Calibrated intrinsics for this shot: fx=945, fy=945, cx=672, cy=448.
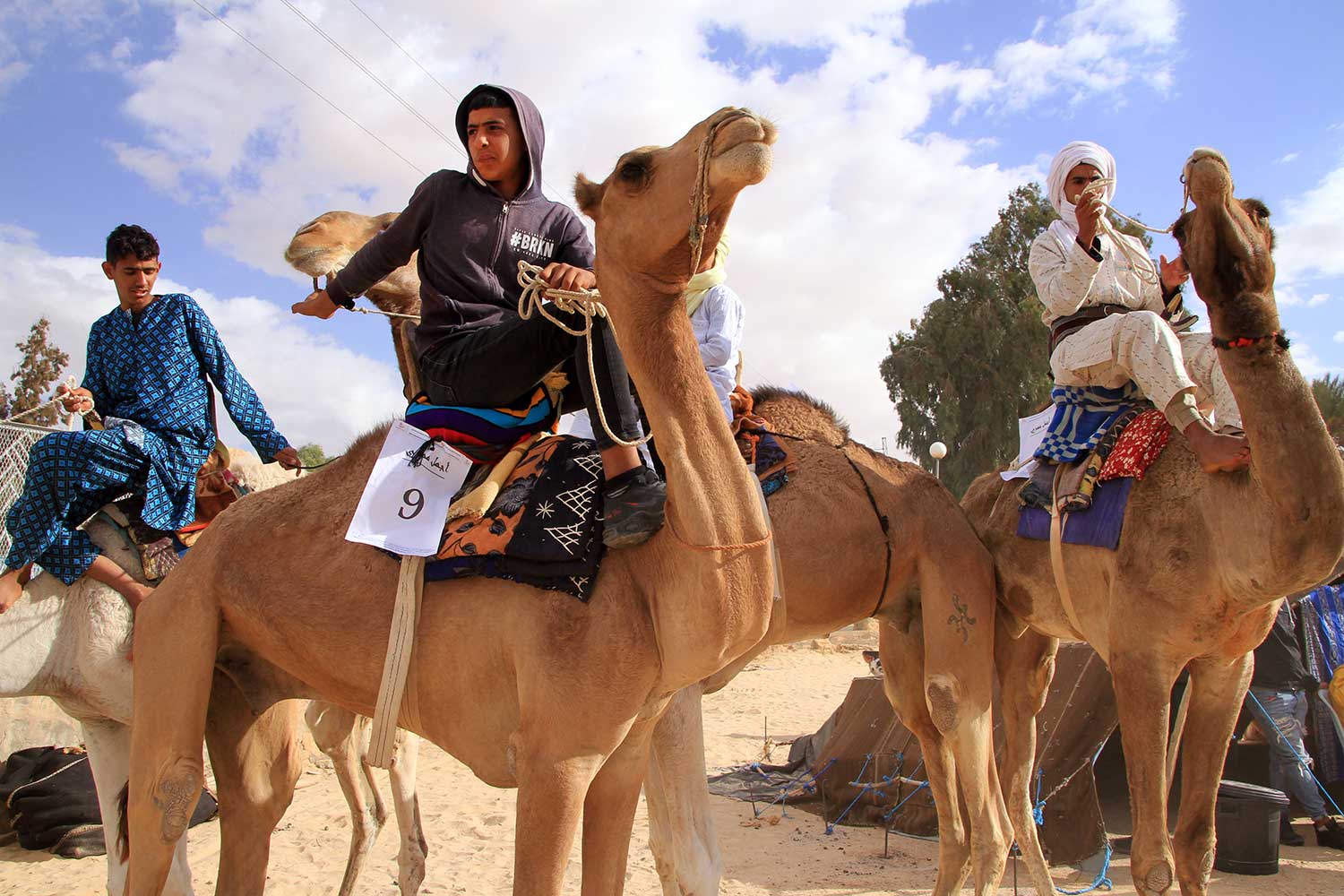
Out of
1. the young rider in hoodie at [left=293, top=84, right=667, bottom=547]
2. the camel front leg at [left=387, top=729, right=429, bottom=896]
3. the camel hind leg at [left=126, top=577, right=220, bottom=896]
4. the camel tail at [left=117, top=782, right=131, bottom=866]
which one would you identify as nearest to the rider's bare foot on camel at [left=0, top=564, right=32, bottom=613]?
the camel tail at [left=117, top=782, right=131, bottom=866]

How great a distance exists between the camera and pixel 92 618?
4.23 m

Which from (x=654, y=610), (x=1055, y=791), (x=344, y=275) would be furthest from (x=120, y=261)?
(x=1055, y=791)

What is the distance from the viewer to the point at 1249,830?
19.4ft

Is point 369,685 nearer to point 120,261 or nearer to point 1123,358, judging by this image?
point 120,261

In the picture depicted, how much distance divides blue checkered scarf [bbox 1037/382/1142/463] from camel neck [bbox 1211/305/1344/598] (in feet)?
4.35

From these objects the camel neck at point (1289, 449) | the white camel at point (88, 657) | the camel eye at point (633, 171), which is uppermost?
the camel eye at point (633, 171)

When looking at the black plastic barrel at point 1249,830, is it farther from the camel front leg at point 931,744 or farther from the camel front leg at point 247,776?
the camel front leg at point 247,776

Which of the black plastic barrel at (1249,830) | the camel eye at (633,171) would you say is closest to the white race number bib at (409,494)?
the camel eye at (633,171)

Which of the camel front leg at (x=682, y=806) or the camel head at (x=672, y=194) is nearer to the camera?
the camel head at (x=672, y=194)

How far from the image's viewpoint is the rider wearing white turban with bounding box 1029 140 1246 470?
432 cm

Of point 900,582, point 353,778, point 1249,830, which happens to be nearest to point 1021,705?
point 900,582

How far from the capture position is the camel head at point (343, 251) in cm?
439

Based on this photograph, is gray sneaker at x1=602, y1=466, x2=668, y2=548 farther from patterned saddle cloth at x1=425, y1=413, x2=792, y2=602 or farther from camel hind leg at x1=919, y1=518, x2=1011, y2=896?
camel hind leg at x1=919, y1=518, x2=1011, y2=896

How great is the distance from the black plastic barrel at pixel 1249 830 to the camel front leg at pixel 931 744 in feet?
6.67
